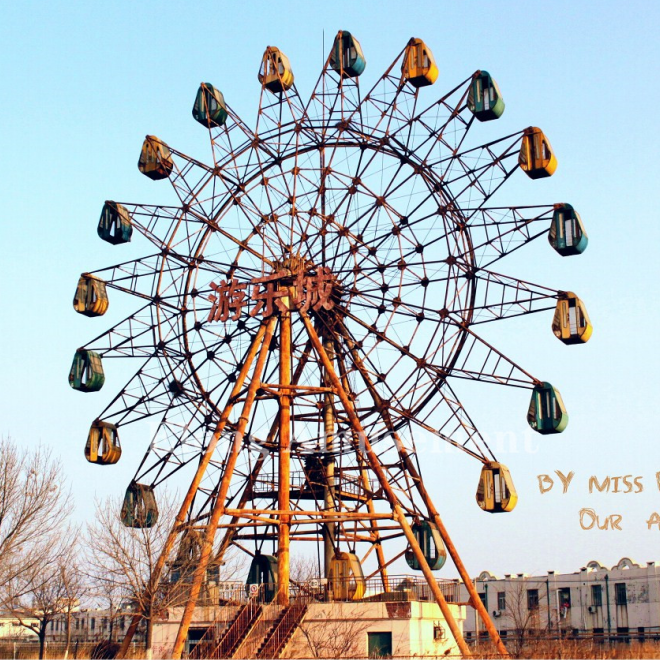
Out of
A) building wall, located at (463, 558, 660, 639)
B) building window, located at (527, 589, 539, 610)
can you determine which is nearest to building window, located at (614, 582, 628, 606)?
building wall, located at (463, 558, 660, 639)

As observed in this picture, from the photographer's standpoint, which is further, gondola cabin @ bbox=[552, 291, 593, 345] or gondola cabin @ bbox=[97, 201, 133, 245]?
gondola cabin @ bbox=[97, 201, 133, 245]

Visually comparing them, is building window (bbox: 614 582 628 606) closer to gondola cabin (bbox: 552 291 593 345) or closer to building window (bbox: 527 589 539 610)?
building window (bbox: 527 589 539 610)

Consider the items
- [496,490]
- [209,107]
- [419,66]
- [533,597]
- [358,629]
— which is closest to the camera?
[358,629]

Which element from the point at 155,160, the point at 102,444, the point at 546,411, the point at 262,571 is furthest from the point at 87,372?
the point at 546,411

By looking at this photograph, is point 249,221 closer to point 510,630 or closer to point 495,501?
point 495,501

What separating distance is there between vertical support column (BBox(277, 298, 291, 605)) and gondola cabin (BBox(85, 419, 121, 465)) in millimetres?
7613

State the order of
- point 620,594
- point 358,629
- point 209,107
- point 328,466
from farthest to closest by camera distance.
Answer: point 620,594
point 209,107
point 328,466
point 358,629

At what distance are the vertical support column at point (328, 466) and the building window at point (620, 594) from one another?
33.0m

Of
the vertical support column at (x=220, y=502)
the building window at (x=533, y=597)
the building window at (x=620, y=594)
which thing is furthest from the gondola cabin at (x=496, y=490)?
the building window at (x=533, y=597)

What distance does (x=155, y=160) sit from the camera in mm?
42781

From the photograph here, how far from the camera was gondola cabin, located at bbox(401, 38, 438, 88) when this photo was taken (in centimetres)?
4091

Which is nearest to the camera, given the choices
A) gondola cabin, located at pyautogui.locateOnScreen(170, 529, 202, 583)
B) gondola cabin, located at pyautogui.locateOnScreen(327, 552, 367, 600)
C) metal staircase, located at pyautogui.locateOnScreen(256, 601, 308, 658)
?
metal staircase, located at pyautogui.locateOnScreen(256, 601, 308, 658)

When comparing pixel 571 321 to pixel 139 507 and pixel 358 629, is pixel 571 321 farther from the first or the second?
pixel 139 507

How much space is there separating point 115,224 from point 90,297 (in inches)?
121
